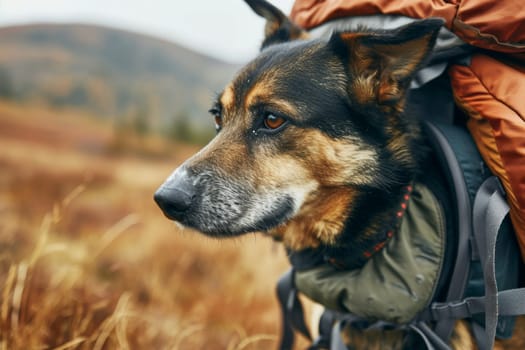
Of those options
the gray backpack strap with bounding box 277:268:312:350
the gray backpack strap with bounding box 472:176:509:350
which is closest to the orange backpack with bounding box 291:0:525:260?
the gray backpack strap with bounding box 472:176:509:350

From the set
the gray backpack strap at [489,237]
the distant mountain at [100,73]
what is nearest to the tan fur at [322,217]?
the gray backpack strap at [489,237]

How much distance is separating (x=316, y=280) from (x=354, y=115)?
0.86 m

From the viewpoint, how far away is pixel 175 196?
1.97 metres

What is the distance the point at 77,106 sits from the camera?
1075 cm

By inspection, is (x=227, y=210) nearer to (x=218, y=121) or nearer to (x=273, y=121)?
(x=273, y=121)

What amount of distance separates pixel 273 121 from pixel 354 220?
64 cm

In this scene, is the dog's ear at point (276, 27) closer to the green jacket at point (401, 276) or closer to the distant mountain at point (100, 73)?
the green jacket at point (401, 276)

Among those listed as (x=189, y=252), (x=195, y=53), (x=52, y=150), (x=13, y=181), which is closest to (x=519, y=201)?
(x=189, y=252)

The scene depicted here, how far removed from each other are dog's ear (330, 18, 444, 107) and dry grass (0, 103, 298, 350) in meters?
1.15

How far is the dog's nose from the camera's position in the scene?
6.41 feet

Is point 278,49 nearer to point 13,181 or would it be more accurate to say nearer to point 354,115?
point 354,115

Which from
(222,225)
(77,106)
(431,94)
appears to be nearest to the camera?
(222,225)

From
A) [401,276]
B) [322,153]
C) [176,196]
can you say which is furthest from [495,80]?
[176,196]

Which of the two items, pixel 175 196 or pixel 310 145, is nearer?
pixel 175 196
